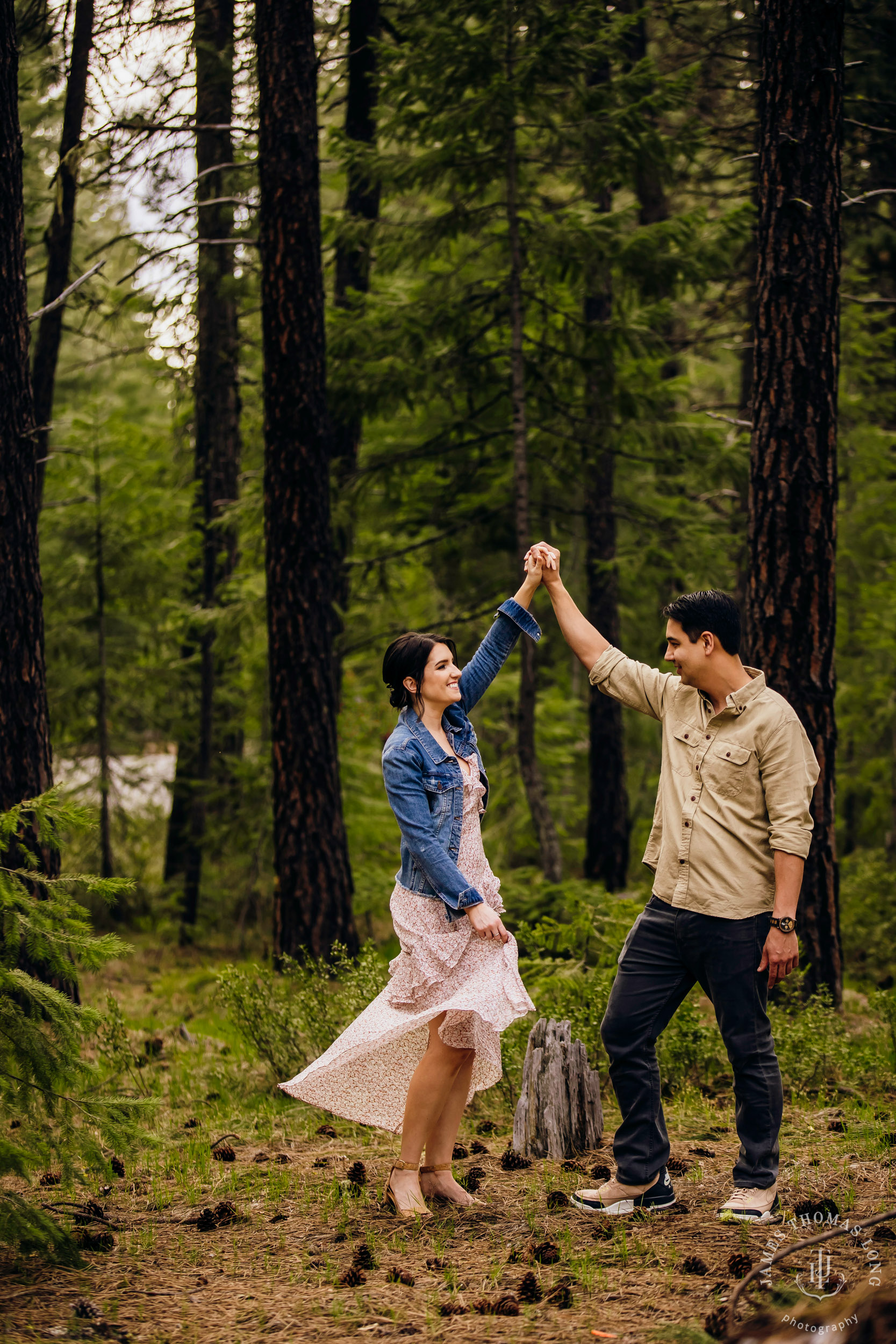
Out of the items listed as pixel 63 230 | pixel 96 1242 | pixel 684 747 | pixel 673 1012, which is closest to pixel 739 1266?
pixel 673 1012

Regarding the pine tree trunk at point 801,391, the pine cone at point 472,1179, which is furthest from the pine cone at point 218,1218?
the pine tree trunk at point 801,391

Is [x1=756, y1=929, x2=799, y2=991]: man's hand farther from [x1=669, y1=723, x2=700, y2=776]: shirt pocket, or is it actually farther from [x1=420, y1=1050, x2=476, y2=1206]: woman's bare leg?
[x1=420, y1=1050, x2=476, y2=1206]: woman's bare leg

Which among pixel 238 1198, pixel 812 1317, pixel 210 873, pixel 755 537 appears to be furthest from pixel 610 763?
pixel 812 1317

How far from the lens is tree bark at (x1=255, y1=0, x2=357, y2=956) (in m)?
8.66

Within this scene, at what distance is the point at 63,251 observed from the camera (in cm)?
1048

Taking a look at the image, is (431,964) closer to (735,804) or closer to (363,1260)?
(363,1260)

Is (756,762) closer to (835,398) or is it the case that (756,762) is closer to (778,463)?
(778,463)

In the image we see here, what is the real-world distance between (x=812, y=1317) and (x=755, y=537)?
5081 millimetres

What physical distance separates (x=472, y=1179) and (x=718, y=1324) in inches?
71.9

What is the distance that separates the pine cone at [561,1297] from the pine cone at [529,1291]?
0.03 metres

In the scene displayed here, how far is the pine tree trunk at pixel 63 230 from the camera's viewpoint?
32.8 ft

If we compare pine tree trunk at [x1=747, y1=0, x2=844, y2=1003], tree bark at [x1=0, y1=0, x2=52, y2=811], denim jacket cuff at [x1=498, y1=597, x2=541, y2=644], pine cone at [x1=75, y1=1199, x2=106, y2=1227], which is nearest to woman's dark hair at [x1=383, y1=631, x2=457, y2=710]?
denim jacket cuff at [x1=498, y1=597, x2=541, y2=644]

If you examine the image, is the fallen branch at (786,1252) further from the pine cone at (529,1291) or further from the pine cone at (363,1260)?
the pine cone at (363,1260)

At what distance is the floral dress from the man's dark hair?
101cm
